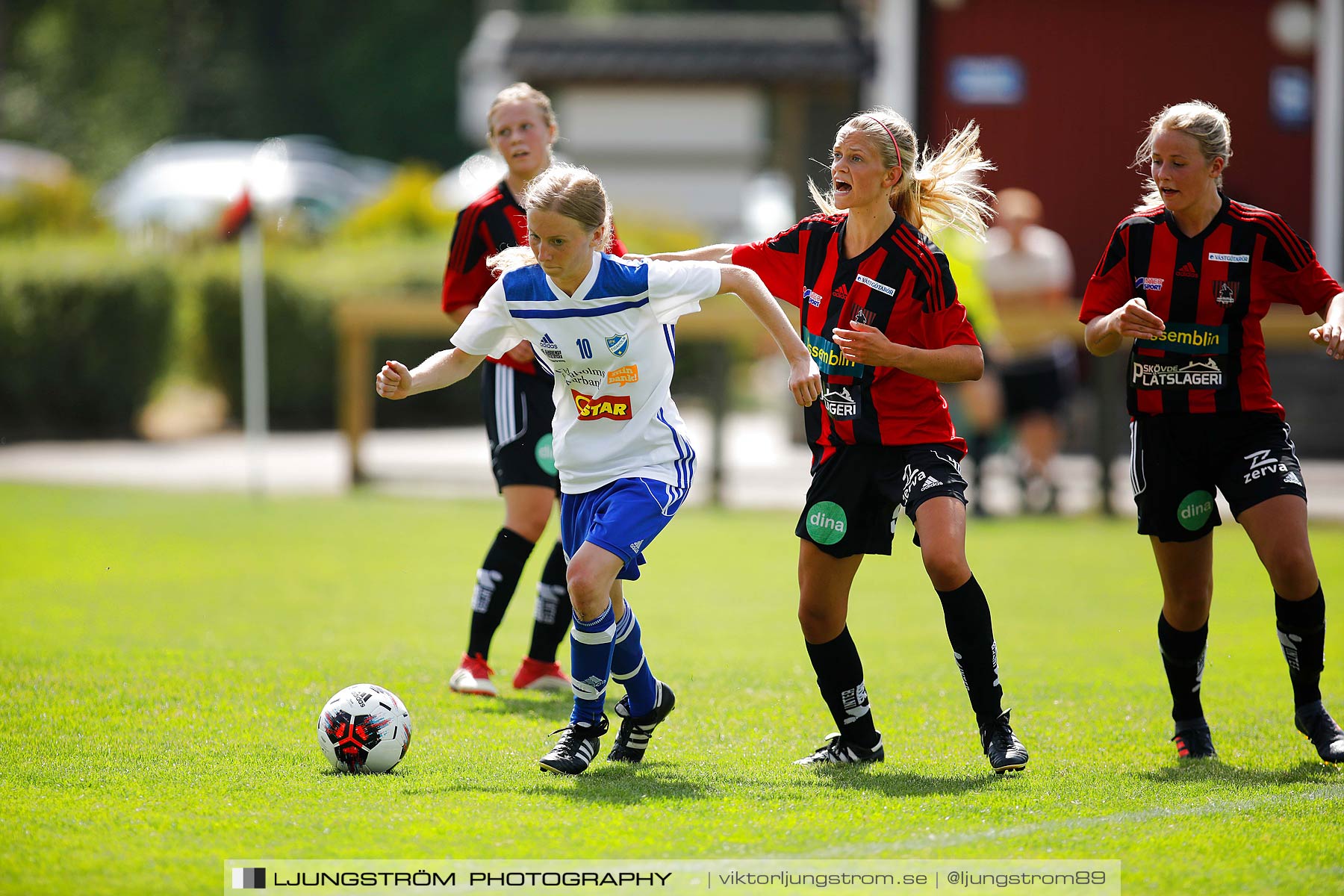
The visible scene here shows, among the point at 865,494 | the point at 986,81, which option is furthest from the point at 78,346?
the point at 865,494

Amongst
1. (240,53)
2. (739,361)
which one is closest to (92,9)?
A: (240,53)

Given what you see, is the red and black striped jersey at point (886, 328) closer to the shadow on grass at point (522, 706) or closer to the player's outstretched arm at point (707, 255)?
the player's outstretched arm at point (707, 255)

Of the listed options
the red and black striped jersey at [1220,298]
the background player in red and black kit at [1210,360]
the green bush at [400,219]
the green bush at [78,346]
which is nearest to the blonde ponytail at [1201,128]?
the background player in red and black kit at [1210,360]

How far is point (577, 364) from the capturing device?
5.04 meters

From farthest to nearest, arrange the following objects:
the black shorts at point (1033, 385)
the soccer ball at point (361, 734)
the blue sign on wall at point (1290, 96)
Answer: the blue sign on wall at point (1290, 96) → the black shorts at point (1033, 385) → the soccer ball at point (361, 734)

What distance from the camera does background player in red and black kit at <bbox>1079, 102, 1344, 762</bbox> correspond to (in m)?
5.06

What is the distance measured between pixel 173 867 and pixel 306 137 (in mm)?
52863

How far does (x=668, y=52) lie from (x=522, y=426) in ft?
62.9

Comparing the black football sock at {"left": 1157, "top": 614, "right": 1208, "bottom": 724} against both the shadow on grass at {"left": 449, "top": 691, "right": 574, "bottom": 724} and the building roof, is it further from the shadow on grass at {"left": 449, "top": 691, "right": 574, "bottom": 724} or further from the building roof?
the building roof

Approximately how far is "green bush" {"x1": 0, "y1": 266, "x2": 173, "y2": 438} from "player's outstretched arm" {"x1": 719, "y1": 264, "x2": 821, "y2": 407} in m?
14.2

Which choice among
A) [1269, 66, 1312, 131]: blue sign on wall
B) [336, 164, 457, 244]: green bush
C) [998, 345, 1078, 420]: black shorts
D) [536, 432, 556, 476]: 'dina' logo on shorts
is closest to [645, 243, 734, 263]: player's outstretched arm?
[536, 432, 556, 476]: 'dina' logo on shorts

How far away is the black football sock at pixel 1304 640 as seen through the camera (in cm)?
512

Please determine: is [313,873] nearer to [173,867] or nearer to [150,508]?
[173,867]

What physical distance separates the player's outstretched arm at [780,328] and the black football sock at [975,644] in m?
0.79
